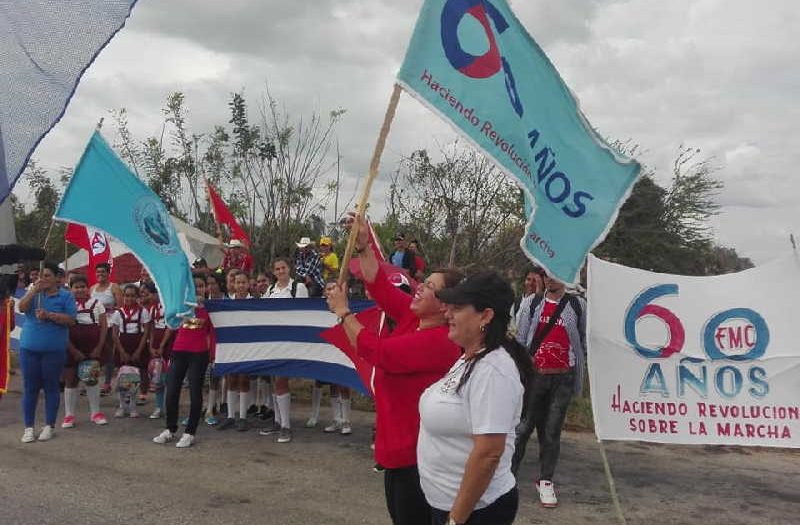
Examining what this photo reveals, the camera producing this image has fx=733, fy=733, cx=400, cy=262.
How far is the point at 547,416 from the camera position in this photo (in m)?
5.71

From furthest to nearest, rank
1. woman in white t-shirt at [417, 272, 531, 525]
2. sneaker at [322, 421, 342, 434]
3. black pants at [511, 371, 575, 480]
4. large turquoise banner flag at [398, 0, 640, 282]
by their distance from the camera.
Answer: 1. sneaker at [322, 421, 342, 434]
2. black pants at [511, 371, 575, 480]
3. large turquoise banner flag at [398, 0, 640, 282]
4. woman in white t-shirt at [417, 272, 531, 525]

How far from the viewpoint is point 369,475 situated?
6211 millimetres

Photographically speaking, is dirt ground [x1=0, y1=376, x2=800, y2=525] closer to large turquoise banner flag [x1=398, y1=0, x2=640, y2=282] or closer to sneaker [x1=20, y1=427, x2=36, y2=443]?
sneaker [x1=20, y1=427, x2=36, y2=443]

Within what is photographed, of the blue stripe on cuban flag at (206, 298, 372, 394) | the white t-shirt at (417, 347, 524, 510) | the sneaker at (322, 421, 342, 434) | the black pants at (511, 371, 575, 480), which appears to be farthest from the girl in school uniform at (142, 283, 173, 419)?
the white t-shirt at (417, 347, 524, 510)

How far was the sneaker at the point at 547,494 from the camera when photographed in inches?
213

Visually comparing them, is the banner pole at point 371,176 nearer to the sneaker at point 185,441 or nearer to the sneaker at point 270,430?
the sneaker at point 185,441

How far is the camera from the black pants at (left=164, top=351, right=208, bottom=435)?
23.6 feet

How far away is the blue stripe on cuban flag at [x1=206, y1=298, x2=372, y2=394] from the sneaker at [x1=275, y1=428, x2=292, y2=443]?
1.90 feet

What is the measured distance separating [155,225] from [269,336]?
6.72ft

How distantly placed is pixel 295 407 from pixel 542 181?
19.8 ft

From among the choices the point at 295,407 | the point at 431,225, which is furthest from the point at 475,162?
the point at 295,407

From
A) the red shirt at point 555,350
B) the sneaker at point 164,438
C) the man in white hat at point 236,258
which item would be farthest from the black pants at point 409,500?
the man in white hat at point 236,258

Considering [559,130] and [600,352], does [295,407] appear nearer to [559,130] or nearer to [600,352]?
[600,352]

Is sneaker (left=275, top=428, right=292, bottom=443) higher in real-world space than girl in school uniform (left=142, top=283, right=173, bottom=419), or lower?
lower
